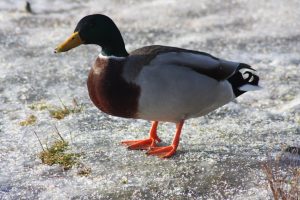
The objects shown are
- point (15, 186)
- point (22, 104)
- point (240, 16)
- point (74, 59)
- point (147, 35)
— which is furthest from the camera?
point (240, 16)

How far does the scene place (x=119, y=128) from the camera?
4883mm

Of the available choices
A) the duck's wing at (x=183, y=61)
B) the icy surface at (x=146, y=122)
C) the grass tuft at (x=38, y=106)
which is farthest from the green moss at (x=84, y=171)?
the grass tuft at (x=38, y=106)

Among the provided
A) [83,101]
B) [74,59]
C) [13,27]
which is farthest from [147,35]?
[83,101]

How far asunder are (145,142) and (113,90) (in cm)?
65

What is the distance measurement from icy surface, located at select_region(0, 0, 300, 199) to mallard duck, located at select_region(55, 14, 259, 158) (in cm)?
34

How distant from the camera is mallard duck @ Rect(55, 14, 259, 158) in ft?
13.3

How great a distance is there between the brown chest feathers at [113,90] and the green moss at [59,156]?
43 centimetres

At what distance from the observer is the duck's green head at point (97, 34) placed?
421 cm

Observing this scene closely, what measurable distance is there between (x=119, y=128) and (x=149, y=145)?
0.42m

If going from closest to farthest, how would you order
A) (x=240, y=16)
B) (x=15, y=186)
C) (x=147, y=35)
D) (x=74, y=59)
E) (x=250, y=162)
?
1. (x=15, y=186)
2. (x=250, y=162)
3. (x=74, y=59)
4. (x=147, y=35)
5. (x=240, y=16)

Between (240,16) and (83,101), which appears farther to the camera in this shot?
(240,16)

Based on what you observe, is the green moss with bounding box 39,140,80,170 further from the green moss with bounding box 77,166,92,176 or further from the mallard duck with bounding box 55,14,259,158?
the mallard duck with bounding box 55,14,259,158

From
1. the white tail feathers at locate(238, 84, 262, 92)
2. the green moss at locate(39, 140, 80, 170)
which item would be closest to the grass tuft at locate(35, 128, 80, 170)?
the green moss at locate(39, 140, 80, 170)

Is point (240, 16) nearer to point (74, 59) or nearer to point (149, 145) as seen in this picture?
point (74, 59)
